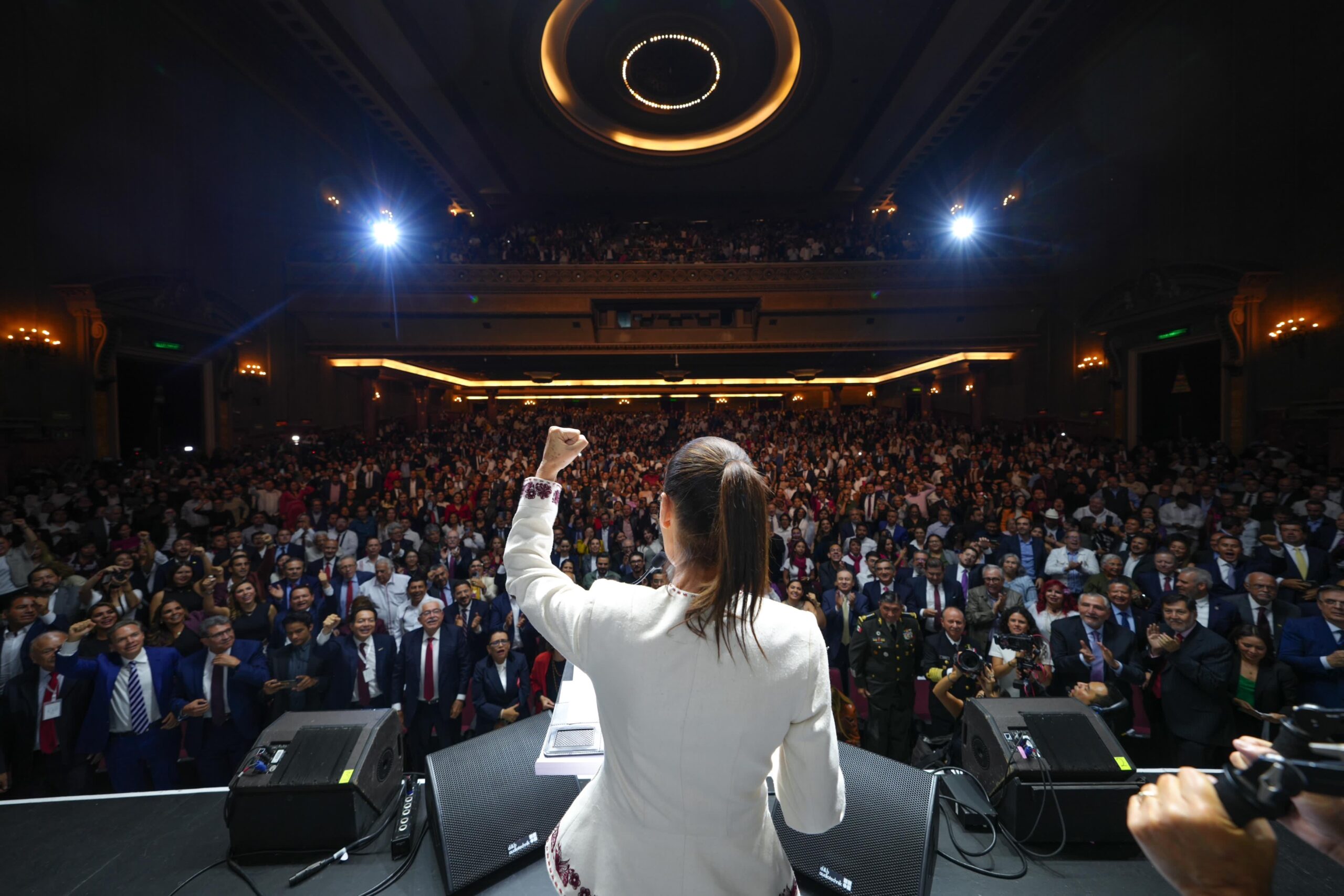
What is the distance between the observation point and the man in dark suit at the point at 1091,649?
11.2 feet

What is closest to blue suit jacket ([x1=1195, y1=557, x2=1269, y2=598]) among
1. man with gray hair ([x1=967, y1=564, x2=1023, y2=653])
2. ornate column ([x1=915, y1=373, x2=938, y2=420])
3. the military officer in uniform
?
man with gray hair ([x1=967, y1=564, x2=1023, y2=653])

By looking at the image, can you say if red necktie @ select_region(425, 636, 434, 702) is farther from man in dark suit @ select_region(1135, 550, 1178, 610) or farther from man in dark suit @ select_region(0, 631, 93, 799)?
man in dark suit @ select_region(1135, 550, 1178, 610)

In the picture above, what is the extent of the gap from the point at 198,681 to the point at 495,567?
2.50 meters

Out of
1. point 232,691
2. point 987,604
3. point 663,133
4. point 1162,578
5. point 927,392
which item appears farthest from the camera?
point 927,392

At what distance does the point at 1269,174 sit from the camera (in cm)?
814

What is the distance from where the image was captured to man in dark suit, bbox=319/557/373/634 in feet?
16.4

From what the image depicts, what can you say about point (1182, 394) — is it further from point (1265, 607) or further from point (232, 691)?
point (232, 691)

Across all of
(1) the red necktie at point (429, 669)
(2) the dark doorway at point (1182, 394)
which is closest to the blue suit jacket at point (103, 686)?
(1) the red necktie at point (429, 669)

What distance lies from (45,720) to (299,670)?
1203 millimetres

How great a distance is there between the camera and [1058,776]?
204 centimetres

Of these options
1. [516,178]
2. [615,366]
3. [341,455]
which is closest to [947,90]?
[615,366]

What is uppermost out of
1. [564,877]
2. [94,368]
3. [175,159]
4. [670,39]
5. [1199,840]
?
[670,39]

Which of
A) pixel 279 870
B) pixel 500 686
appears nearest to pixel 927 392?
pixel 500 686

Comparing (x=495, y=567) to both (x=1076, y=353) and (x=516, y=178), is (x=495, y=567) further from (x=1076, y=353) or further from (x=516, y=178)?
(x=516, y=178)
